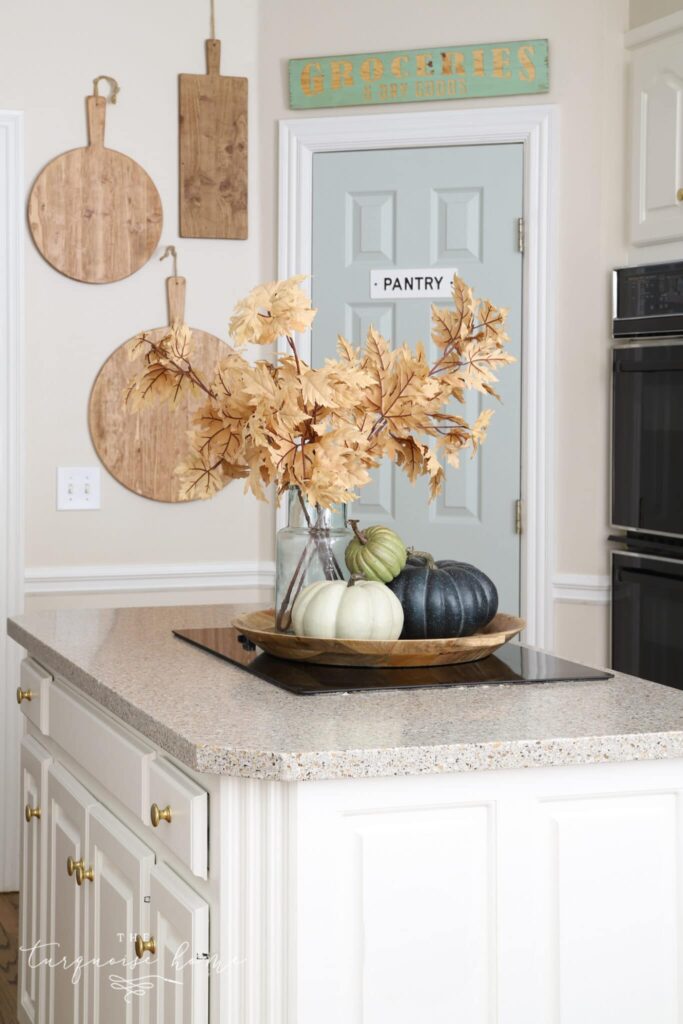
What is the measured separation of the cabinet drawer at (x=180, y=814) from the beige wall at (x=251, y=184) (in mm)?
2043

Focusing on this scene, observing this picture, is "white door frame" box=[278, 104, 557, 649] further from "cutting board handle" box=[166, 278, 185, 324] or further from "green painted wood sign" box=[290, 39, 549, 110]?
"cutting board handle" box=[166, 278, 185, 324]

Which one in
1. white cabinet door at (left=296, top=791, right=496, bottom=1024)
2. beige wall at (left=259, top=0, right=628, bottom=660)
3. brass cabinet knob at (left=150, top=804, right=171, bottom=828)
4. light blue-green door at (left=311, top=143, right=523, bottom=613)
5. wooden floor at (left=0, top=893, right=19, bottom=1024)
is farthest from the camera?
light blue-green door at (left=311, top=143, right=523, bottom=613)

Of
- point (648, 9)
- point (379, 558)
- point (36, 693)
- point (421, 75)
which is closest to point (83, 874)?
point (36, 693)

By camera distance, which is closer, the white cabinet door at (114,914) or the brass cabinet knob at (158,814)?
the brass cabinet knob at (158,814)

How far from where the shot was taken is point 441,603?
1.94 m

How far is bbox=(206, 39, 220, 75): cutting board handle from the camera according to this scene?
12.0 ft

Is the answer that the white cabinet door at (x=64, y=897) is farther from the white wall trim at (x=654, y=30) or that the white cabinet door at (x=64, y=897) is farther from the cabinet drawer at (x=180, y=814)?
the white wall trim at (x=654, y=30)

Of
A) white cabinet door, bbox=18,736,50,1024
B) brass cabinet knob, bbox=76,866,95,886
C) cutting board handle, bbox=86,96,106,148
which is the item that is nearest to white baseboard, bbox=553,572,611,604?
white cabinet door, bbox=18,736,50,1024

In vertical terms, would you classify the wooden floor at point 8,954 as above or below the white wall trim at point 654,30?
below

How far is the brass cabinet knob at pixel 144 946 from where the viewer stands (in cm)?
170

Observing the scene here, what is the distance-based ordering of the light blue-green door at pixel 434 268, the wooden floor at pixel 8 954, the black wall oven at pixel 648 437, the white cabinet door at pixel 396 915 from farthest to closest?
1. the light blue-green door at pixel 434 268
2. the black wall oven at pixel 648 437
3. the wooden floor at pixel 8 954
4. the white cabinet door at pixel 396 915

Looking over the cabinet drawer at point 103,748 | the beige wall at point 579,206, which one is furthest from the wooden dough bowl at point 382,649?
the beige wall at point 579,206

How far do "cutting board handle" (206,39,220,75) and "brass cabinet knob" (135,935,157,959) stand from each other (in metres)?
2.67

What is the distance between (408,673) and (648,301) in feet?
5.89
